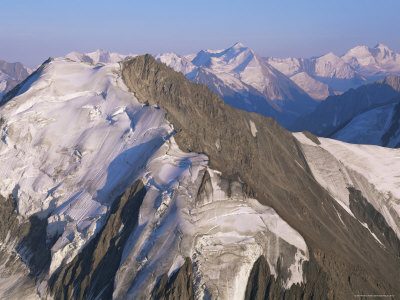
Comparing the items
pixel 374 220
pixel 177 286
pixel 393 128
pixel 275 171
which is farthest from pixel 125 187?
pixel 393 128

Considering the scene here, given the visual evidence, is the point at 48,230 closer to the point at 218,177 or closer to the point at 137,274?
the point at 137,274

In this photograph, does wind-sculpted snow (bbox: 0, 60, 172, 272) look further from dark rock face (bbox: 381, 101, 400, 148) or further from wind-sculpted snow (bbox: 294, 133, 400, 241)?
dark rock face (bbox: 381, 101, 400, 148)

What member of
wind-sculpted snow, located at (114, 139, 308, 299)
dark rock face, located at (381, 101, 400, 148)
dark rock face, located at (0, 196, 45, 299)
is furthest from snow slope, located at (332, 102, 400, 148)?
dark rock face, located at (0, 196, 45, 299)

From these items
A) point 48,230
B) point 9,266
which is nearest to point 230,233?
point 48,230

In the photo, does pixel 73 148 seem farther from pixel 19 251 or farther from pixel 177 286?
pixel 177 286

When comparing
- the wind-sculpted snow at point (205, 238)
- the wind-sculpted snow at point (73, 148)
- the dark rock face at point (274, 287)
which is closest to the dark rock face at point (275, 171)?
the dark rock face at point (274, 287)
